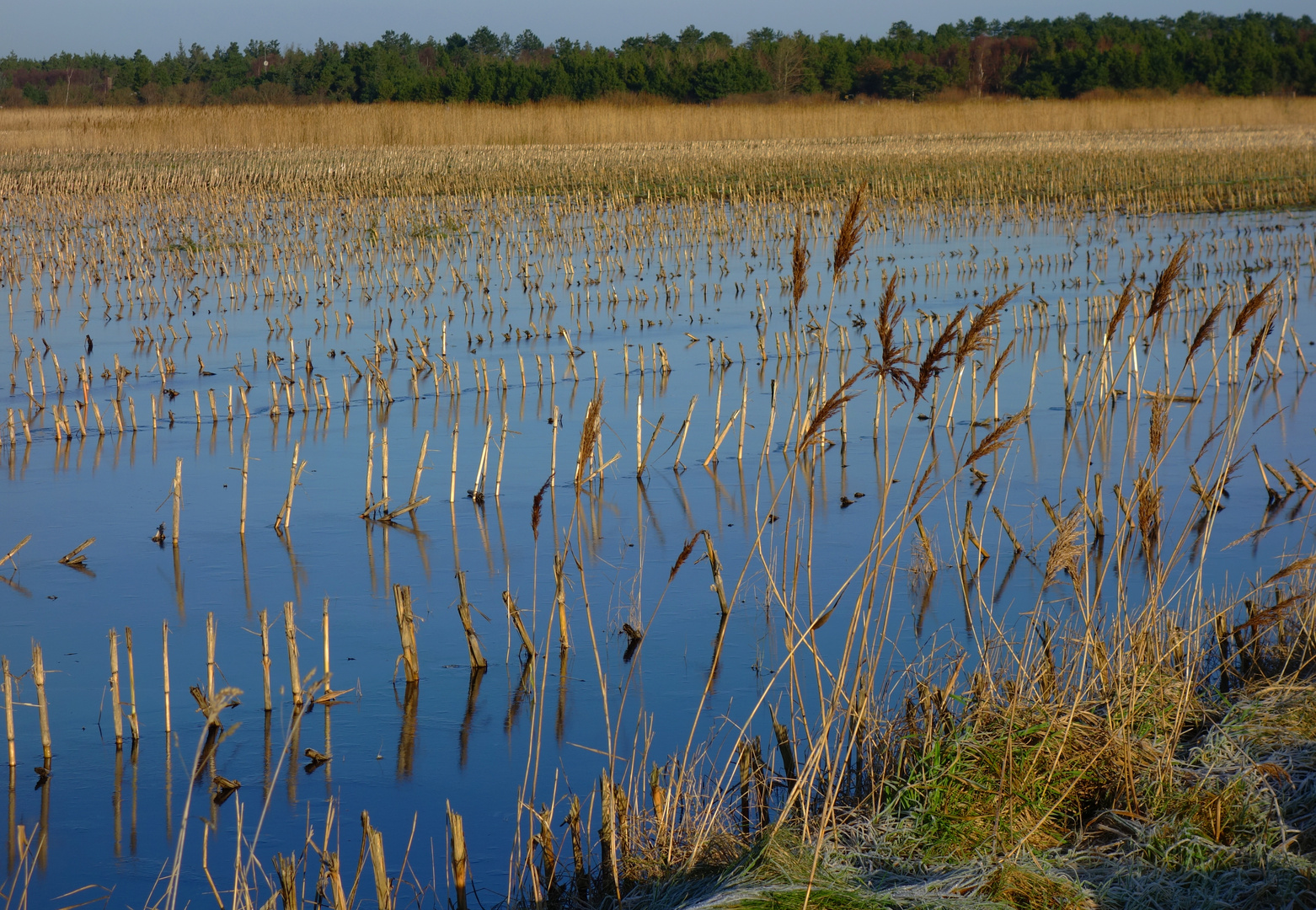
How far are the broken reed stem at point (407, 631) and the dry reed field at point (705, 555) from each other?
0.03 m

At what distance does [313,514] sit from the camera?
26.2 ft

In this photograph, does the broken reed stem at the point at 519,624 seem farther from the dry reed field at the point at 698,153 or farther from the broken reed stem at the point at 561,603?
the dry reed field at the point at 698,153

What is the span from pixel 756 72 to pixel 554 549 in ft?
199

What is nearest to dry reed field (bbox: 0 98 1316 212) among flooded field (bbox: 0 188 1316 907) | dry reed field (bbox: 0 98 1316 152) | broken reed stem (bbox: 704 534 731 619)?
dry reed field (bbox: 0 98 1316 152)

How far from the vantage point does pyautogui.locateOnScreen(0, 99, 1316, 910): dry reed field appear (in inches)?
152

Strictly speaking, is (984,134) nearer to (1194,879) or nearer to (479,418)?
(479,418)

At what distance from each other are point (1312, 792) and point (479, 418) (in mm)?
7418

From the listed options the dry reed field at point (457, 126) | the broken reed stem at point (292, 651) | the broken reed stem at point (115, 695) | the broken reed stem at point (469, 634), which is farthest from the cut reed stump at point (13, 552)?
the dry reed field at point (457, 126)

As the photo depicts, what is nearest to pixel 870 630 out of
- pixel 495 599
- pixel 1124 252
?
pixel 495 599

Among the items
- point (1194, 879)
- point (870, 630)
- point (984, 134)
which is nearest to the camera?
point (1194, 879)

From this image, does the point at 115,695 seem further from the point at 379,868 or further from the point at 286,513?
the point at 286,513

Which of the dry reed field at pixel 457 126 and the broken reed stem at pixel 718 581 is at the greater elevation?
the dry reed field at pixel 457 126

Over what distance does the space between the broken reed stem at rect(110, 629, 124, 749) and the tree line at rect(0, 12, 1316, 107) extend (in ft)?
177

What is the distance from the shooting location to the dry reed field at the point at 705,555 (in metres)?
3.86
